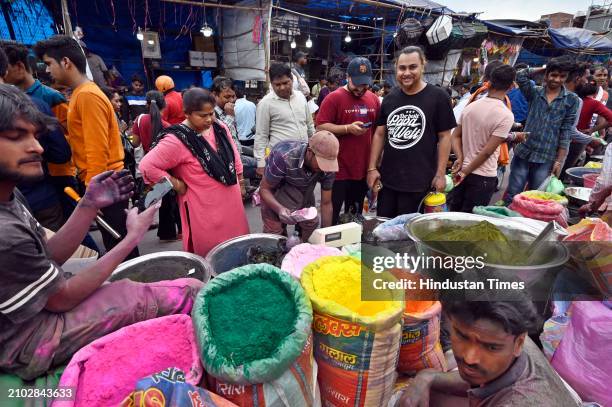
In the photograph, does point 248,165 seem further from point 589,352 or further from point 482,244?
point 589,352

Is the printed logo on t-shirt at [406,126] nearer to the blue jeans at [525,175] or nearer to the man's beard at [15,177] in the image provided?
the blue jeans at [525,175]

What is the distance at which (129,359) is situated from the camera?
87 centimetres

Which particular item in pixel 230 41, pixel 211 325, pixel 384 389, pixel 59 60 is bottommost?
pixel 384 389

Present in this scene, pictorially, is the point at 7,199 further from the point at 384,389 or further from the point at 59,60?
the point at 59,60

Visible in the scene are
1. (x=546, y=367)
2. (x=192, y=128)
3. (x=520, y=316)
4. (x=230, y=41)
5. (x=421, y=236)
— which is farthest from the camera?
(x=230, y=41)

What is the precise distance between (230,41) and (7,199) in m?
7.87

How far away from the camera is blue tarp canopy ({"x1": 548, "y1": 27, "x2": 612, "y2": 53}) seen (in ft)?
40.2

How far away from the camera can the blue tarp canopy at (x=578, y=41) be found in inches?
483

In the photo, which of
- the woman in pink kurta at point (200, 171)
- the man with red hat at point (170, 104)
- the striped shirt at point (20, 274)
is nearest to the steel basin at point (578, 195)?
the woman in pink kurta at point (200, 171)

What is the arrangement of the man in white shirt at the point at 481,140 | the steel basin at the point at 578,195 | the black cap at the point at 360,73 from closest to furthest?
the steel basin at the point at 578,195 → the man in white shirt at the point at 481,140 → the black cap at the point at 360,73

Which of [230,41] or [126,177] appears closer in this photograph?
[126,177]

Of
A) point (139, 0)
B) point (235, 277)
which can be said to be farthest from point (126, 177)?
point (139, 0)

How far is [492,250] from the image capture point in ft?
3.72

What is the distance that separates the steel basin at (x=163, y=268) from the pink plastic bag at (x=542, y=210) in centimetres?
188
